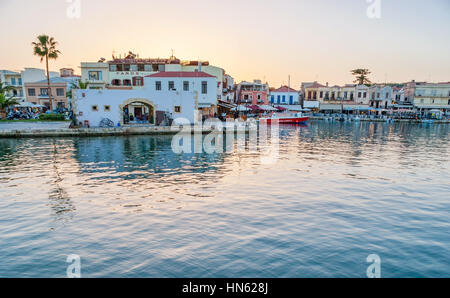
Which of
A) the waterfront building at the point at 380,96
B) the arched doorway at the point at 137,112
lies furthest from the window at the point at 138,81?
the waterfront building at the point at 380,96

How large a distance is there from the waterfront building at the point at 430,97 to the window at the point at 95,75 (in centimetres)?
6930

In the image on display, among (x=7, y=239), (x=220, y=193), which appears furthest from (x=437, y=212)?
(x=7, y=239)

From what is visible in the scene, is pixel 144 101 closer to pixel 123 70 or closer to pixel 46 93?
pixel 123 70

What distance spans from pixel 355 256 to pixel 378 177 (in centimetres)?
927

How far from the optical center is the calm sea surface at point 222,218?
6.85 meters

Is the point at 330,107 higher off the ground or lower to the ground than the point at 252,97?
lower

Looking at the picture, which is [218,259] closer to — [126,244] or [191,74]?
[126,244]

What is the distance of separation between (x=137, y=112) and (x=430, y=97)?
66785 mm

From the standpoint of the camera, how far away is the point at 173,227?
28.5 ft

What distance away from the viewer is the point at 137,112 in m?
41.8

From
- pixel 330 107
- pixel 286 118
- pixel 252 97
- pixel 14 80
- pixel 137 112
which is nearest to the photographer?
pixel 137 112

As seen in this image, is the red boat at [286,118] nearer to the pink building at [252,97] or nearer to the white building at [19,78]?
the pink building at [252,97]

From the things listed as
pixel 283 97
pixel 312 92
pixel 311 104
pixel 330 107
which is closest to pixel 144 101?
pixel 283 97

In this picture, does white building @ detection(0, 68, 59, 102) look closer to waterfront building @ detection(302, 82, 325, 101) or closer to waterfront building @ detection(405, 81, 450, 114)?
waterfront building @ detection(302, 82, 325, 101)
